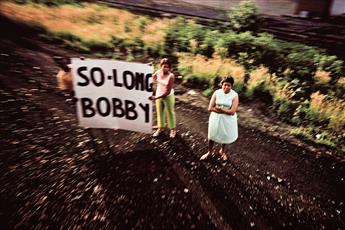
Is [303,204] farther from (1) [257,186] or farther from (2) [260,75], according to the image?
(2) [260,75]

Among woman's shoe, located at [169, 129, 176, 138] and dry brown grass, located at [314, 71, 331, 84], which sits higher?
dry brown grass, located at [314, 71, 331, 84]

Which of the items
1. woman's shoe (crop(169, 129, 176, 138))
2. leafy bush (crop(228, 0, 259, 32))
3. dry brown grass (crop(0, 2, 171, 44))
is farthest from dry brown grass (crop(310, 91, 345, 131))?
dry brown grass (crop(0, 2, 171, 44))

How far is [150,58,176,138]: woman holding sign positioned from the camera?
429 cm

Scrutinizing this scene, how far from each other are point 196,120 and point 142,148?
1544 millimetres

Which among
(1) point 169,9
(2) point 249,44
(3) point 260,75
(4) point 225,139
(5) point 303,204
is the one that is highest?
(1) point 169,9

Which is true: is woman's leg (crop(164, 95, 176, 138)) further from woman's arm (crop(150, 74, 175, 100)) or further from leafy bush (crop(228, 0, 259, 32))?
leafy bush (crop(228, 0, 259, 32))

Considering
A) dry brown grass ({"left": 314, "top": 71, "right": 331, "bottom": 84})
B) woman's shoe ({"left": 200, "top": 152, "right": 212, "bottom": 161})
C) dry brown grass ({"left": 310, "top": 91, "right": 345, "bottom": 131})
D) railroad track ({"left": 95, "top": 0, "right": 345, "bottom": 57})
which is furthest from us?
railroad track ({"left": 95, "top": 0, "right": 345, "bottom": 57})

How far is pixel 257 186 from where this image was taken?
4.05m

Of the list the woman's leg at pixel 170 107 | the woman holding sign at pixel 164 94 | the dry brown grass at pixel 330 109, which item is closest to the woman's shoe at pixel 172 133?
the woman holding sign at pixel 164 94

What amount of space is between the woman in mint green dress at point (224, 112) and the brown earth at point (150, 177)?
530 mm

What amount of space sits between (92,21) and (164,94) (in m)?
5.46

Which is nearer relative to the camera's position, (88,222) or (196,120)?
(88,222)

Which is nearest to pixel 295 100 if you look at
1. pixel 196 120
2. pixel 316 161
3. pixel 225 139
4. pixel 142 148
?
pixel 316 161

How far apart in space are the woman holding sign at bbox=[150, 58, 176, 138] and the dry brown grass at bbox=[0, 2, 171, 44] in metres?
4.26
